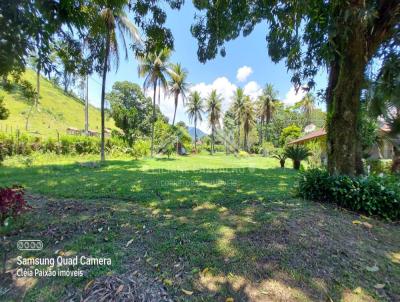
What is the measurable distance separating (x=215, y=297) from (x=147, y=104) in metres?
46.0

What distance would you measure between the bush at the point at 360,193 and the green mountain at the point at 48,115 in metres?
22.8

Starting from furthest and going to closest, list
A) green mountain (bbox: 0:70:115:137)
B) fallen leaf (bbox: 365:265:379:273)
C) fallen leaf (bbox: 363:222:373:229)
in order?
green mountain (bbox: 0:70:115:137)
fallen leaf (bbox: 363:222:373:229)
fallen leaf (bbox: 365:265:379:273)

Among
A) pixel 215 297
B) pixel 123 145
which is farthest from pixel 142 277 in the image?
pixel 123 145

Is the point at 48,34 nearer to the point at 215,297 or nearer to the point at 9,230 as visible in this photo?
the point at 9,230

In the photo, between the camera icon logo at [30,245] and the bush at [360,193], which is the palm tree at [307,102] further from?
the camera icon logo at [30,245]

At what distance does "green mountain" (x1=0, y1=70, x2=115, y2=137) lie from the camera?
25.4m

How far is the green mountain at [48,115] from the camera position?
25.4 metres

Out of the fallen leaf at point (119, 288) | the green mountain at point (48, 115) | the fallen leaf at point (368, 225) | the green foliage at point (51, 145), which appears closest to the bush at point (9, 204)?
the fallen leaf at point (119, 288)

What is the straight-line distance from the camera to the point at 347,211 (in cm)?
394

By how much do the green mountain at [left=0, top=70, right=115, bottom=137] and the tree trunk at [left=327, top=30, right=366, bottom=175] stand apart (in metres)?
22.8

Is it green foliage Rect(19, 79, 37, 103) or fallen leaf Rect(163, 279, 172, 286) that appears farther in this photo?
green foliage Rect(19, 79, 37, 103)

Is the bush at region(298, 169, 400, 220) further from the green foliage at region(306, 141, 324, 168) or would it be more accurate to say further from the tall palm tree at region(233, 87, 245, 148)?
the tall palm tree at region(233, 87, 245, 148)

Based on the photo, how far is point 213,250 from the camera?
259 cm

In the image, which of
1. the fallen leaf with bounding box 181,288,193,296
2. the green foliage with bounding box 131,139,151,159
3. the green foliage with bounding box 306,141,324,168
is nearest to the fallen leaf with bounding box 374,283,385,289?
the fallen leaf with bounding box 181,288,193,296
